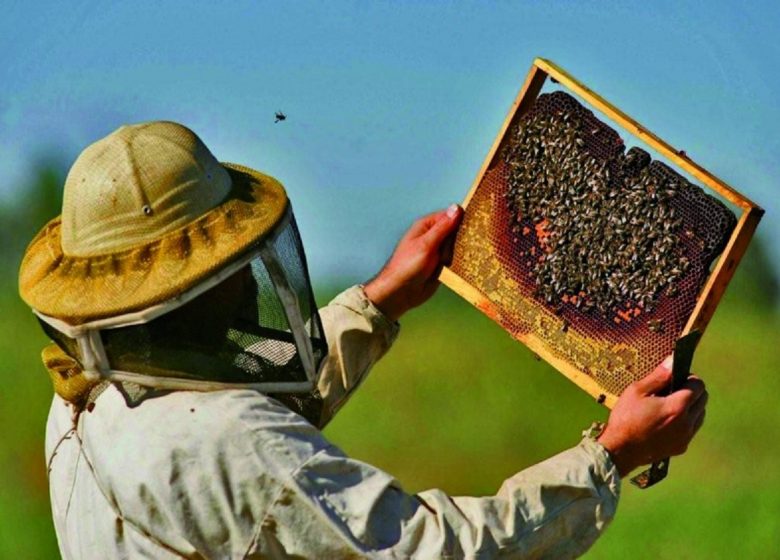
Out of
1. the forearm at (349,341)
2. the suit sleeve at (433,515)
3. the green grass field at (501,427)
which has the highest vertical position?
the suit sleeve at (433,515)

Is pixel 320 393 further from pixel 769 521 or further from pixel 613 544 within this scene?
pixel 769 521

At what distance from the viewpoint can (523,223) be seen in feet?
14.3

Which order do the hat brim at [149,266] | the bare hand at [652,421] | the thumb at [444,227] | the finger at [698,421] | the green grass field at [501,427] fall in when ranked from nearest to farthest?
the hat brim at [149,266] → the bare hand at [652,421] → the finger at [698,421] → the thumb at [444,227] → the green grass field at [501,427]

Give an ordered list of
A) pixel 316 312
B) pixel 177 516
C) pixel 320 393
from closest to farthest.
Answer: pixel 177 516, pixel 316 312, pixel 320 393

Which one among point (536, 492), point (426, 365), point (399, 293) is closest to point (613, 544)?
point (426, 365)

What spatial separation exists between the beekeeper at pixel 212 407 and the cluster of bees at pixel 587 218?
1.43 ft

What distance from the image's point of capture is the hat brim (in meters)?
3.46

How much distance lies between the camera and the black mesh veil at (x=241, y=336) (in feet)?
11.6

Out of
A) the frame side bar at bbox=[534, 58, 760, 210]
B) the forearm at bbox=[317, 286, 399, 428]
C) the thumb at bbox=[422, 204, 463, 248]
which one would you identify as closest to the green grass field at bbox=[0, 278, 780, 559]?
the forearm at bbox=[317, 286, 399, 428]

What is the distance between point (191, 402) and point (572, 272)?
1.30 metres

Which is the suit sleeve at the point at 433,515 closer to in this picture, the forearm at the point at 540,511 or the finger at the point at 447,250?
the forearm at the point at 540,511

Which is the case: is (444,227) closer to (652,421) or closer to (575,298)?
(575,298)

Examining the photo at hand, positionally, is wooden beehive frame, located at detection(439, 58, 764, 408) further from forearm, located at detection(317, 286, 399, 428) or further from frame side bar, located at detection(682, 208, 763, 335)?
forearm, located at detection(317, 286, 399, 428)

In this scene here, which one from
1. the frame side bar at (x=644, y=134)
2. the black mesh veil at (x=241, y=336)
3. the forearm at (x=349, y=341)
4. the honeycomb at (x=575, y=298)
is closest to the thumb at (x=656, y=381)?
the honeycomb at (x=575, y=298)
